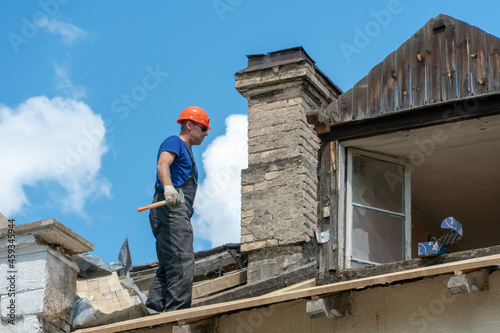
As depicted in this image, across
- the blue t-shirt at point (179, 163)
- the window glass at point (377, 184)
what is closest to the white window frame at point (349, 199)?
the window glass at point (377, 184)

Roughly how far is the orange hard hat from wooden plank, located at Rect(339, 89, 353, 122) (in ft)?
4.36

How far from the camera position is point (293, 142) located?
11.5 metres

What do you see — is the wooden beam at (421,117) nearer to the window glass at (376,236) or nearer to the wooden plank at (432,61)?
the wooden plank at (432,61)

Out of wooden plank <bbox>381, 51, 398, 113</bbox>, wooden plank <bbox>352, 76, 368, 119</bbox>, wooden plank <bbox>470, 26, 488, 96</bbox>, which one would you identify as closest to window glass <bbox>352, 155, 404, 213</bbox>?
wooden plank <bbox>352, 76, 368, 119</bbox>

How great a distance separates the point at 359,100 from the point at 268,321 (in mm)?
2426

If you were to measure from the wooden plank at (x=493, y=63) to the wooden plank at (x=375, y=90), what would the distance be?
1.06 metres

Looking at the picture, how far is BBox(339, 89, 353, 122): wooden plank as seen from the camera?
8.47 m

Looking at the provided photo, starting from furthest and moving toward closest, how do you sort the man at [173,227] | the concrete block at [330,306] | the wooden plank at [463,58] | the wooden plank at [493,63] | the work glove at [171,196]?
the wooden plank at [463,58] < the wooden plank at [493,63] < the man at [173,227] < the work glove at [171,196] < the concrete block at [330,306]

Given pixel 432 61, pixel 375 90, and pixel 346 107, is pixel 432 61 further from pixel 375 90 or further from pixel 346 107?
pixel 346 107

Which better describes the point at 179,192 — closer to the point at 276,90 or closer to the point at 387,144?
the point at 387,144

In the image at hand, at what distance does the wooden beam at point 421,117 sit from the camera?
790cm

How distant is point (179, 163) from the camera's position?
8156 millimetres

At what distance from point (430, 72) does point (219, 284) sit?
3.31 metres

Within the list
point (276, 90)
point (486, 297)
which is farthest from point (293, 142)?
point (486, 297)
